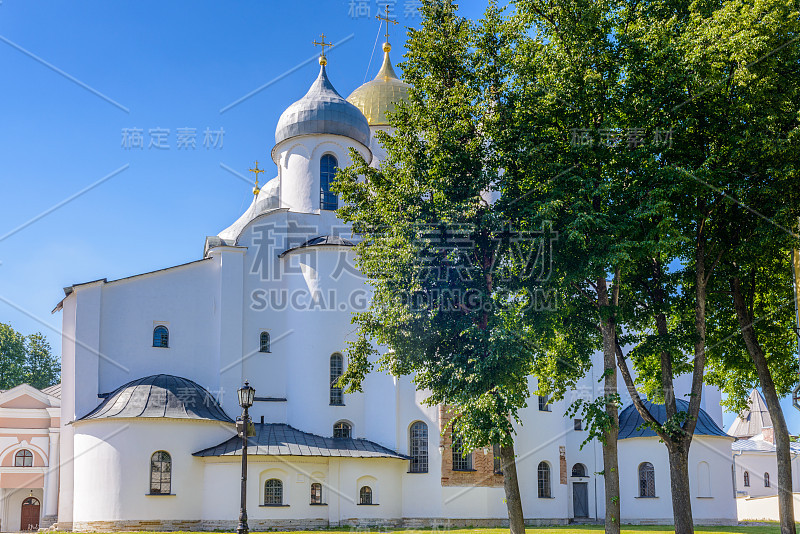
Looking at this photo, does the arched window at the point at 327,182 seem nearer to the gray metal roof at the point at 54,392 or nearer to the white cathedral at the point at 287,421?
the white cathedral at the point at 287,421

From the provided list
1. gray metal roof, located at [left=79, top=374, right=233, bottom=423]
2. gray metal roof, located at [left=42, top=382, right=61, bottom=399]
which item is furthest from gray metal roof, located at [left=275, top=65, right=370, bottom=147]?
gray metal roof, located at [left=42, top=382, right=61, bottom=399]

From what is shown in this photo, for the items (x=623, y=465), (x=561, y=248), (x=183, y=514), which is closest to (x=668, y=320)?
(x=561, y=248)

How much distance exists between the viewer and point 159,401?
29047mm

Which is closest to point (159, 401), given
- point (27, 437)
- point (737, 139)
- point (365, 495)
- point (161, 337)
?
point (161, 337)

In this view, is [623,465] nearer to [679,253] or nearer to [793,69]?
[679,253]

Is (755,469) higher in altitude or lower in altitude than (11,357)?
lower

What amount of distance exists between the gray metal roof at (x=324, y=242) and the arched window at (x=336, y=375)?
15.5 feet

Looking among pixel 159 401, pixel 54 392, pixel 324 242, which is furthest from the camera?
pixel 54 392

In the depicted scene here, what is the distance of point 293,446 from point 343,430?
10.2 ft

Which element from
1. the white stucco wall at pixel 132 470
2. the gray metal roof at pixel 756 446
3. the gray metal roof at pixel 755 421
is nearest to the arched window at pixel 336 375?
the white stucco wall at pixel 132 470

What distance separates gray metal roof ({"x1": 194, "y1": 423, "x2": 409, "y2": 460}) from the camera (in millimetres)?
29141

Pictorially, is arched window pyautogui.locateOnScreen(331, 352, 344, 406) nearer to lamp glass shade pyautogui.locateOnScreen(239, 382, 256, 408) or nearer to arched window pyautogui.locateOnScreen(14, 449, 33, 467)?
arched window pyautogui.locateOnScreen(14, 449, 33, 467)

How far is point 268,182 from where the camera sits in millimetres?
46062

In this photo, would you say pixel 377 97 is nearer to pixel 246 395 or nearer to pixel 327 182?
pixel 327 182
